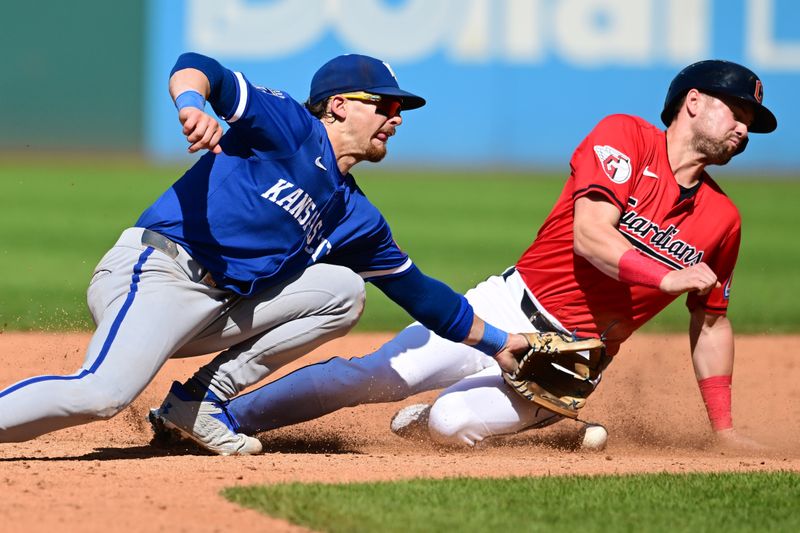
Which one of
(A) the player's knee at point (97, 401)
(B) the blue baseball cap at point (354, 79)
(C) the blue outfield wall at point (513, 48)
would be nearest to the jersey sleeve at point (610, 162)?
(B) the blue baseball cap at point (354, 79)

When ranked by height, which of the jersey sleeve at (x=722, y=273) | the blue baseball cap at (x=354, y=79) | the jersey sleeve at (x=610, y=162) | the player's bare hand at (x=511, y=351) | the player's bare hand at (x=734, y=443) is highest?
the blue baseball cap at (x=354, y=79)

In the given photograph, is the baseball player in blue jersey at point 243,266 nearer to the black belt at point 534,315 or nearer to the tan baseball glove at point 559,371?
the tan baseball glove at point 559,371

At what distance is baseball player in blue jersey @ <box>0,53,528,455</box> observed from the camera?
3438 mm

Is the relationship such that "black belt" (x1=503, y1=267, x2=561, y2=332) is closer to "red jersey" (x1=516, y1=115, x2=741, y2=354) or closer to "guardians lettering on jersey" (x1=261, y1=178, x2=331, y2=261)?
"red jersey" (x1=516, y1=115, x2=741, y2=354)

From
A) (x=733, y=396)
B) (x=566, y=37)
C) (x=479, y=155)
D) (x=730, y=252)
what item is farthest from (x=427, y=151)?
(x=730, y=252)

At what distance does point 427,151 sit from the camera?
15578 millimetres

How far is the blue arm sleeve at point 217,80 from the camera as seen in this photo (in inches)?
137

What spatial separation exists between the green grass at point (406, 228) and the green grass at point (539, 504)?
3470 mm

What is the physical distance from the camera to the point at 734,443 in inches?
173

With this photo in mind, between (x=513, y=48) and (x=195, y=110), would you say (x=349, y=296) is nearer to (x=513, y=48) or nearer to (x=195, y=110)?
(x=195, y=110)

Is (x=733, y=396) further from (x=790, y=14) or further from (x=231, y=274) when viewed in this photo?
(x=790, y=14)

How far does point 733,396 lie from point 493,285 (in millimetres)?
1666

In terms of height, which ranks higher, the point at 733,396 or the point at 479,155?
the point at 733,396

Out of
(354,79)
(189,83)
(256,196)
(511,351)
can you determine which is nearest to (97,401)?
(256,196)
